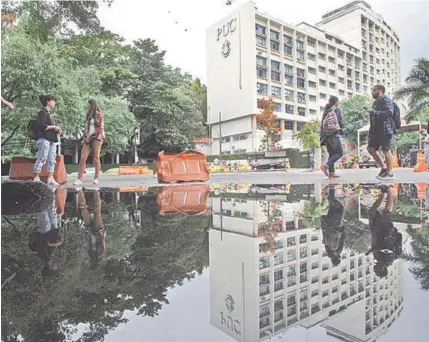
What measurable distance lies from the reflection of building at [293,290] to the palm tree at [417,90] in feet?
61.8

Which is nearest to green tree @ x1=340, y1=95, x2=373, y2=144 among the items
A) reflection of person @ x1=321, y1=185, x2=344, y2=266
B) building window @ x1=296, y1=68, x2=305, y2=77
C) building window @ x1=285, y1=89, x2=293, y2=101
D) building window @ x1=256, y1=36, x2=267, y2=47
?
building window @ x1=285, y1=89, x2=293, y2=101

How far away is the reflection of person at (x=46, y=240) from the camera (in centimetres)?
138

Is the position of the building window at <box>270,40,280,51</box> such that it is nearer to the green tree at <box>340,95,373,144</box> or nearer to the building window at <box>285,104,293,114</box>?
the building window at <box>285,104,293,114</box>

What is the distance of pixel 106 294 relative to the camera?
1.06 meters

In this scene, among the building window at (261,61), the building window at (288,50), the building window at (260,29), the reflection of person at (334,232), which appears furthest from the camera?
the building window at (288,50)

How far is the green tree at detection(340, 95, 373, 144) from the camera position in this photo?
35.1 metres

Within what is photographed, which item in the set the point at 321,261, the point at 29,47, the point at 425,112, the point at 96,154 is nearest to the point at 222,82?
the point at 425,112

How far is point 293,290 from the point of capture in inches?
43.3

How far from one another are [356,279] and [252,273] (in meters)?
0.33

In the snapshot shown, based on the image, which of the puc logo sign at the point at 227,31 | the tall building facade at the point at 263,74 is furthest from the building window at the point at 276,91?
the puc logo sign at the point at 227,31

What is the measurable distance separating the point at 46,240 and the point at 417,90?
19618 millimetres

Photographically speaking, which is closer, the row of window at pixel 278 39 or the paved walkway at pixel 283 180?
the paved walkway at pixel 283 180

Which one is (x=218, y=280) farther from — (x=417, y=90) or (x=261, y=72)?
(x=261, y=72)

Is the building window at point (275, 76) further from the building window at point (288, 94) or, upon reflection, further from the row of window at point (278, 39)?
the row of window at point (278, 39)
